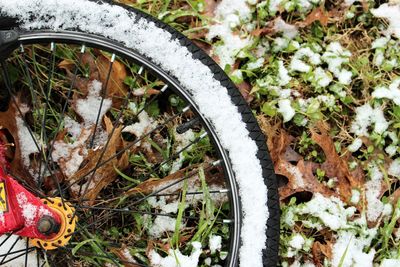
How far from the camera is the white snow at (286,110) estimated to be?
2.33 m

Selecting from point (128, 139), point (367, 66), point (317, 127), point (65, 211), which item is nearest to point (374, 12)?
point (367, 66)

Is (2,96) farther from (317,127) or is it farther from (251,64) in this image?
(317,127)

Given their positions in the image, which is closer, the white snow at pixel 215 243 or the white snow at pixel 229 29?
the white snow at pixel 215 243

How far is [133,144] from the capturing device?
218 centimetres

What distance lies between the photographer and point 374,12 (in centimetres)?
241

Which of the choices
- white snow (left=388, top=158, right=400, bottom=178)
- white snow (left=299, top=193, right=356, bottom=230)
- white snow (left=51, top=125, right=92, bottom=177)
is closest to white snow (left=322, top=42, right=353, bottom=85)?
white snow (left=388, top=158, right=400, bottom=178)

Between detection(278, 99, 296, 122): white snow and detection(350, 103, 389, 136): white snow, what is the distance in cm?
24

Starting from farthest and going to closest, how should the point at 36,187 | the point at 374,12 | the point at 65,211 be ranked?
the point at 374,12 → the point at 36,187 → the point at 65,211

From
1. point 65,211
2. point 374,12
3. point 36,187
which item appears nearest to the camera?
point 65,211

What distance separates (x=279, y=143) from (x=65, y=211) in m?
0.80

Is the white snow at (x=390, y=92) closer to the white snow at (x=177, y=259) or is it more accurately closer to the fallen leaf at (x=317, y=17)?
the fallen leaf at (x=317, y=17)

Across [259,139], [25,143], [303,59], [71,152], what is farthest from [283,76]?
[25,143]

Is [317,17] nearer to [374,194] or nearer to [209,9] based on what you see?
[209,9]

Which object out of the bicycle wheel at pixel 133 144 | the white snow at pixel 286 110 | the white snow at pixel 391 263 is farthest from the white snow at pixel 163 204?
the white snow at pixel 391 263
